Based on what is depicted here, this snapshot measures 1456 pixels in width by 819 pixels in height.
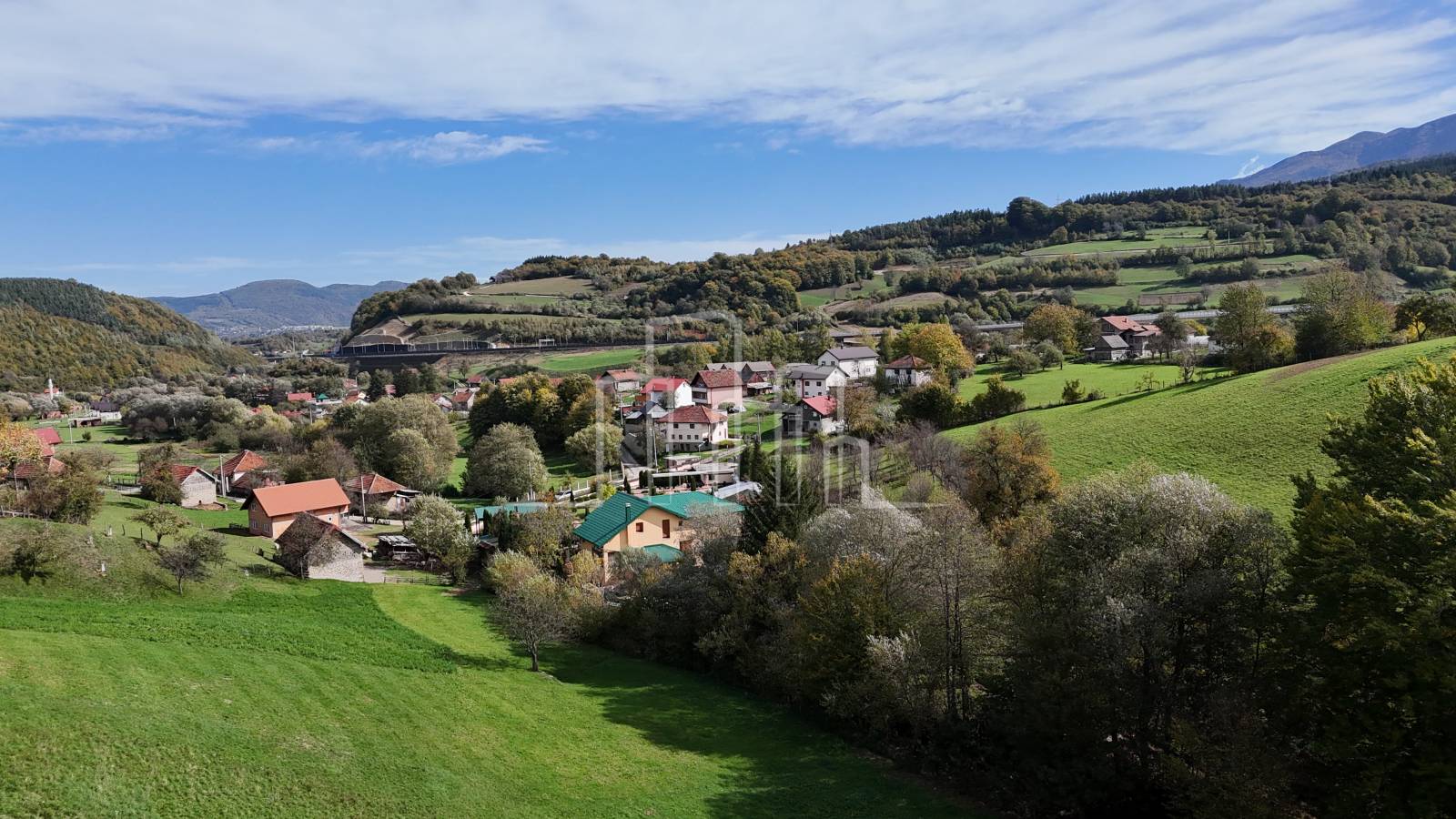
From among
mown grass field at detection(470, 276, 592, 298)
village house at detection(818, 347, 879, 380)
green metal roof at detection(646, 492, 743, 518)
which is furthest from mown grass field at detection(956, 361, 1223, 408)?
mown grass field at detection(470, 276, 592, 298)

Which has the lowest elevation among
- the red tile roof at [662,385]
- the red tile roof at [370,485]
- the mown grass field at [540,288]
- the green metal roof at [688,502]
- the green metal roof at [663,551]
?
the green metal roof at [663,551]

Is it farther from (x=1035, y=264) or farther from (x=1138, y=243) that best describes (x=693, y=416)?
(x=1138, y=243)

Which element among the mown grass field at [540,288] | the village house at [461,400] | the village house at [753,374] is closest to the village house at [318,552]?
the village house at [753,374]

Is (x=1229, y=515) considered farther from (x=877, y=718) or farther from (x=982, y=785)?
(x=877, y=718)

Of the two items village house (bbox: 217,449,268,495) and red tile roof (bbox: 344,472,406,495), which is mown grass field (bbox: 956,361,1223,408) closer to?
red tile roof (bbox: 344,472,406,495)

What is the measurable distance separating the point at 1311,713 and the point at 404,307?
153 metres

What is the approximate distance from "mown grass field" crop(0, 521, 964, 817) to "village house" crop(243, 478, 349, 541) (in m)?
12.8

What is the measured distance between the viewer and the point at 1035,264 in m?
129

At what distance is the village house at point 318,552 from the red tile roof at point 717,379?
42.2 meters

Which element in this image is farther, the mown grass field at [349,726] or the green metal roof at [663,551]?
the green metal roof at [663,551]

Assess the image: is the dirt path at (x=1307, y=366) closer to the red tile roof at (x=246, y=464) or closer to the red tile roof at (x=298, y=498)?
the red tile roof at (x=298, y=498)

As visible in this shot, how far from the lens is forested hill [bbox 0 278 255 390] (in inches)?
5344

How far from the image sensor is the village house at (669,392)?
70.8 meters

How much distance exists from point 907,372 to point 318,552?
48031 mm
